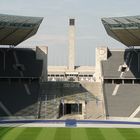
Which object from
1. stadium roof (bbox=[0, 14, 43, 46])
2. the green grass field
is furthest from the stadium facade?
the green grass field

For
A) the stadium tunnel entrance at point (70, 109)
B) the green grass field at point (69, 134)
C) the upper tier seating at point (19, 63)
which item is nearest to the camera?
the green grass field at point (69, 134)

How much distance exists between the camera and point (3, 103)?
5609cm

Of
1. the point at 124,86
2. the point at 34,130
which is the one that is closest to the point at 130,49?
the point at 124,86

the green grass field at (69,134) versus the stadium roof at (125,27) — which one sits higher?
the stadium roof at (125,27)

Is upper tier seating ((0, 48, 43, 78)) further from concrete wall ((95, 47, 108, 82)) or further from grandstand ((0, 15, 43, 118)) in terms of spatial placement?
concrete wall ((95, 47, 108, 82))

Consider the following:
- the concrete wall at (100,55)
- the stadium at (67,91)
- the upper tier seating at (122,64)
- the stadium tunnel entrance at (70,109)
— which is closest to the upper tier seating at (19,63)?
the stadium at (67,91)

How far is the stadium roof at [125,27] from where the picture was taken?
5806 cm

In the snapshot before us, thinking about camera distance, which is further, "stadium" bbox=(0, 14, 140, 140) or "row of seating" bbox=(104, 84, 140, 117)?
"row of seating" bbox=(104, 84, 140, 117)

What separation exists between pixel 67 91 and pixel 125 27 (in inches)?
501

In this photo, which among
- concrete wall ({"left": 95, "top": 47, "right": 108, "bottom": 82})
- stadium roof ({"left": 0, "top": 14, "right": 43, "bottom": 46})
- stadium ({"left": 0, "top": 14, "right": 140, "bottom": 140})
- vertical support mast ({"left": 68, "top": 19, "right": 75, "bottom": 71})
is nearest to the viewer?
stadium ({"left": 0, "top": 14, "right": 140, "bottom": 140})

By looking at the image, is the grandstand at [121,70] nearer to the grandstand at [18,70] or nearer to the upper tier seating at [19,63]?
the grandstand at [18,70]

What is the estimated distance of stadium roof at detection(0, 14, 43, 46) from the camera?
57.7 meters

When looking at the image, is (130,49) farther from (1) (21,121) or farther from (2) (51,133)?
(2) (51,133)

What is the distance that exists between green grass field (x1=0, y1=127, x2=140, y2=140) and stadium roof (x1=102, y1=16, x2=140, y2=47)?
60.4 feet
